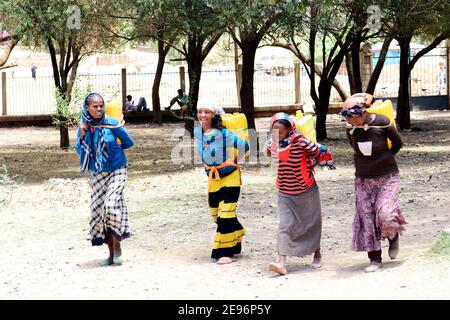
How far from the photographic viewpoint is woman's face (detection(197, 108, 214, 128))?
874cm

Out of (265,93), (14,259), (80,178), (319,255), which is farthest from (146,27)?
(265,93)

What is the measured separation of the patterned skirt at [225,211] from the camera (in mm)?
8844

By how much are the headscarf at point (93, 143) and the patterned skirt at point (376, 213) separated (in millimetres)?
2359

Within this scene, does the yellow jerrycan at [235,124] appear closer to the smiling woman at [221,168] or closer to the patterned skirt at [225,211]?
the smiling woman at [221,168]

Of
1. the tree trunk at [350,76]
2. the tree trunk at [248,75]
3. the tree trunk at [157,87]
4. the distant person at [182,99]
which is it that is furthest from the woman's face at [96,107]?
the tree trunk at [157,87]

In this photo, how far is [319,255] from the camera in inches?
334

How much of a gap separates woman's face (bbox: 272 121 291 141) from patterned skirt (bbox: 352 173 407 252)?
761 mm

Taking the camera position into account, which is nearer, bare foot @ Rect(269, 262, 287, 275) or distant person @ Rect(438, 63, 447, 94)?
bare foot @ Rect(269, 262, 287, 275)

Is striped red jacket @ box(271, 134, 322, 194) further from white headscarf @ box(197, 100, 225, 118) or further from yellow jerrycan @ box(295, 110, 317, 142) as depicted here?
white headscarf @ box(197, 100, 225, 118)

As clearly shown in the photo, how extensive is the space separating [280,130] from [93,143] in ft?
5.80

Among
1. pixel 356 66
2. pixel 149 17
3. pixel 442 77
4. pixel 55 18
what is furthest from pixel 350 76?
pixel 442 77

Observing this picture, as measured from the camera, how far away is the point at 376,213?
7.91 metres

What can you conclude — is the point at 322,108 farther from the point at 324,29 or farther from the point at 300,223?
the point at 300,223

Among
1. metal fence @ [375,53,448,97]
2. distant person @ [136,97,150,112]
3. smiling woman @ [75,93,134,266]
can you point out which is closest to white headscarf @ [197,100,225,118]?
smiling woman @ [75,93,134,266]
